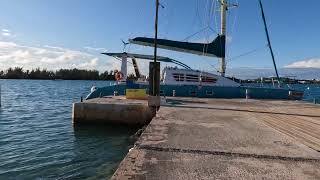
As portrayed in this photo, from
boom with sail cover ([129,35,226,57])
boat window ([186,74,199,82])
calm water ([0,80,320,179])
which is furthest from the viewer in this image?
boat window ([186,74,199,82])

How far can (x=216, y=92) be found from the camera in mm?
29625

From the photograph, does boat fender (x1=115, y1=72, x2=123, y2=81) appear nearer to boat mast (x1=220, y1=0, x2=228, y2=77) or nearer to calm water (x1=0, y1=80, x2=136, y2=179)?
calm water (x1=0, y1=80, x2=136, y2=179)

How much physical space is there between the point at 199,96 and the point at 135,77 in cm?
645

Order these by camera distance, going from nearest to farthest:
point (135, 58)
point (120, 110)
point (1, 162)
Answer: point (1, 162) < point (120, 110) < point (135, 58)

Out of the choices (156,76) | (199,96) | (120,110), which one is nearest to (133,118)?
(120,110)

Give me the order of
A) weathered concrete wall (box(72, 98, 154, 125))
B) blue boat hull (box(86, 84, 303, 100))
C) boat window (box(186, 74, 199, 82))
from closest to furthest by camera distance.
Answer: weathered concrete wall (box(72, 98, 154, 125)) < blue boat hull (box(86, 84, 303, 100)) < boat window (box(186, 74, 199, 82))

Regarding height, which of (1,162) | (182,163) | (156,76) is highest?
(156,76)

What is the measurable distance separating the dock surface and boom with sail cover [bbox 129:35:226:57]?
15937mm

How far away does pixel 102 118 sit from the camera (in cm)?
2120

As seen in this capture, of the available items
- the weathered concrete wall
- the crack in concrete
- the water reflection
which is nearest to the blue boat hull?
the weathered concrete wall

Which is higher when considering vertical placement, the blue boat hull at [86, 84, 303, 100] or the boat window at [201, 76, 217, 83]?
the boat window at [201, 76, 217, 83]

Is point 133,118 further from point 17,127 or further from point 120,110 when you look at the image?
point 17,127

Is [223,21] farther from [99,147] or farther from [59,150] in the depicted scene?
[59,150]

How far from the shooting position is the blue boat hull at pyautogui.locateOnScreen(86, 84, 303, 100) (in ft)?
96.7
